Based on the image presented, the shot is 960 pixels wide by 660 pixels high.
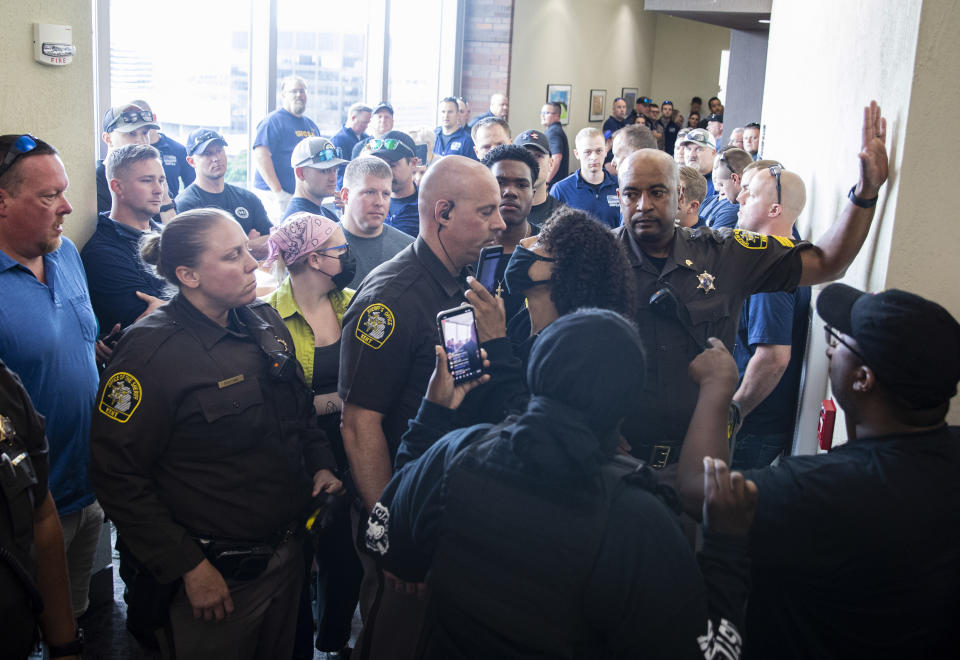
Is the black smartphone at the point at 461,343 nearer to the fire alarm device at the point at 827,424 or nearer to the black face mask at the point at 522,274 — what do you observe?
the black face mask at the point at 522,274

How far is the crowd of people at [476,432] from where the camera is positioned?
4.55 ft

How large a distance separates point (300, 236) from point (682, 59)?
1890cm

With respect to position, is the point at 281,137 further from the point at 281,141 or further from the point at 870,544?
the point at 870,544

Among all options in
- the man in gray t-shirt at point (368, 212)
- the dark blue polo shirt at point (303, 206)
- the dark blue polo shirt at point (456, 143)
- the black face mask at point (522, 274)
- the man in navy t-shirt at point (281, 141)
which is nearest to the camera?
the black face mask at point (522, 274)

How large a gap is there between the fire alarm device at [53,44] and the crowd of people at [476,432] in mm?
466

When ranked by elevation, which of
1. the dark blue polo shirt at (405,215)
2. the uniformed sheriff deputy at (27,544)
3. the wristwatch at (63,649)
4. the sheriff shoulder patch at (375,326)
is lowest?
the wristwatch at (63,649)

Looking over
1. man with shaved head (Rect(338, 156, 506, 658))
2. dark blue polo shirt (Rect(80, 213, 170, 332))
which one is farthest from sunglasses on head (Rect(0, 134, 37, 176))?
man with shaved head (Rect(338, 156, 506, 658))

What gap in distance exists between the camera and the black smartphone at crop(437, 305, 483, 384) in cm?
192

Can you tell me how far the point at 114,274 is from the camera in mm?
3156

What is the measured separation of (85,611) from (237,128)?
6.41m

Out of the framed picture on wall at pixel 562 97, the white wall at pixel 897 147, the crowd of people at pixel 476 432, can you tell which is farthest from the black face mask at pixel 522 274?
the framed picture on wall at pixel 562 97

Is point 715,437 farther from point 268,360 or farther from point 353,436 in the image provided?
point 268,360

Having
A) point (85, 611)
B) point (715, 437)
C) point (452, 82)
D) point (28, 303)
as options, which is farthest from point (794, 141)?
point (452, 82)

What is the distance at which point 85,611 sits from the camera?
305cm
